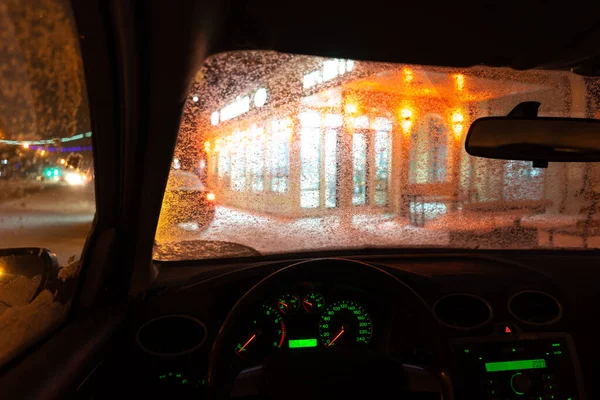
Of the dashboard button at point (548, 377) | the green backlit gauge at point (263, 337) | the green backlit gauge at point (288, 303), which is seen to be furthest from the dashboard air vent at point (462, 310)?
the green backlit gauge at point (263, 337)

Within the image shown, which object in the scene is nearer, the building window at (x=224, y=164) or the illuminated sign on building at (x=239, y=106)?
the illuminated sign on building at (x=239, y=106)

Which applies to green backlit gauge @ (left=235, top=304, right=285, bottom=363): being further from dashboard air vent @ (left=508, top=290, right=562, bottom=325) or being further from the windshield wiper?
dashboard air vent @ (left=508, top=290, right=562, bottom=325)

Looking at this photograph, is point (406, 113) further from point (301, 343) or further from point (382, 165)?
point (301, 343)

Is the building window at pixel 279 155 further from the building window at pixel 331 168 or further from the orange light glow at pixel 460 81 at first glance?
the orange light glow at pixel 460 81

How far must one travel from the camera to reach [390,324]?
253 cm

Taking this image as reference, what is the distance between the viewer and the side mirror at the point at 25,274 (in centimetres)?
193

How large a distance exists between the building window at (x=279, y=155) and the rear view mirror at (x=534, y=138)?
1210 mm

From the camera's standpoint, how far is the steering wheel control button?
9.11ft

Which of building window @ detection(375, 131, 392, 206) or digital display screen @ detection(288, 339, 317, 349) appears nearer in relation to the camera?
digital display screen @ detection(288, 339, 317, 349)

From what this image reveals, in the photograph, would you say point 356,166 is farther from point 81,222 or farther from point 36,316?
point 36,316

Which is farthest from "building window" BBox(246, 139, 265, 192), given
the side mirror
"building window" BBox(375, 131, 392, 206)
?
the side mirror

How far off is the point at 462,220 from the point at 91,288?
281 centimetres

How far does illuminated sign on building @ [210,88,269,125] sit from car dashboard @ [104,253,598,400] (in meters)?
0.93

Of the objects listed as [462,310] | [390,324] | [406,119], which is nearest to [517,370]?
[462,310]
